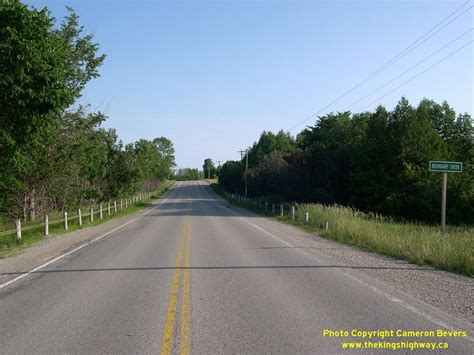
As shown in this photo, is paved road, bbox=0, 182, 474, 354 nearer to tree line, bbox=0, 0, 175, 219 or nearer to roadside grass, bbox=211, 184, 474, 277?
roadside grass, bbox=211, 184, 474, 277

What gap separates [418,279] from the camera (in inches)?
387

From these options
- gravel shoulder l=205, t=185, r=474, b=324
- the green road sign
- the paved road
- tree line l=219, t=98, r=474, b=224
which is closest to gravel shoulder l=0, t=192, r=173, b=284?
the paved road

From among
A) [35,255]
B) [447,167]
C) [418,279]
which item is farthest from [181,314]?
[447,167]

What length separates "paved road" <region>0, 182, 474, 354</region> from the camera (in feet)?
18.1

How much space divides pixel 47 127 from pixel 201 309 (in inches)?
490

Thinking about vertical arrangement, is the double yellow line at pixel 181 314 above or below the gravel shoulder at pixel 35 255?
above

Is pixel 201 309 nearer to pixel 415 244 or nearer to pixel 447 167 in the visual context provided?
pixel 415 244

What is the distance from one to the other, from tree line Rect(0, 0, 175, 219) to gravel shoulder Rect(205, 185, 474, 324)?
35.6ft

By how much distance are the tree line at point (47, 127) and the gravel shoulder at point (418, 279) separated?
10.8 m

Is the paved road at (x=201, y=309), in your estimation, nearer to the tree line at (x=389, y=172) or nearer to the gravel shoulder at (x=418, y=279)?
the gravel shoulder at (x=418, y=279)

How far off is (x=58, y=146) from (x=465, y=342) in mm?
26071

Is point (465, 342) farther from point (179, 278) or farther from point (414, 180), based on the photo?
point (414, 180)

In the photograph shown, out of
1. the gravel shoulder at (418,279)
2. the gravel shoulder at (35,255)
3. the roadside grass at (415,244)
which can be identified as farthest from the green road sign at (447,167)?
the gravel shoulder at (35,255)

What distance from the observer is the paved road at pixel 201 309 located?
18.1ft
